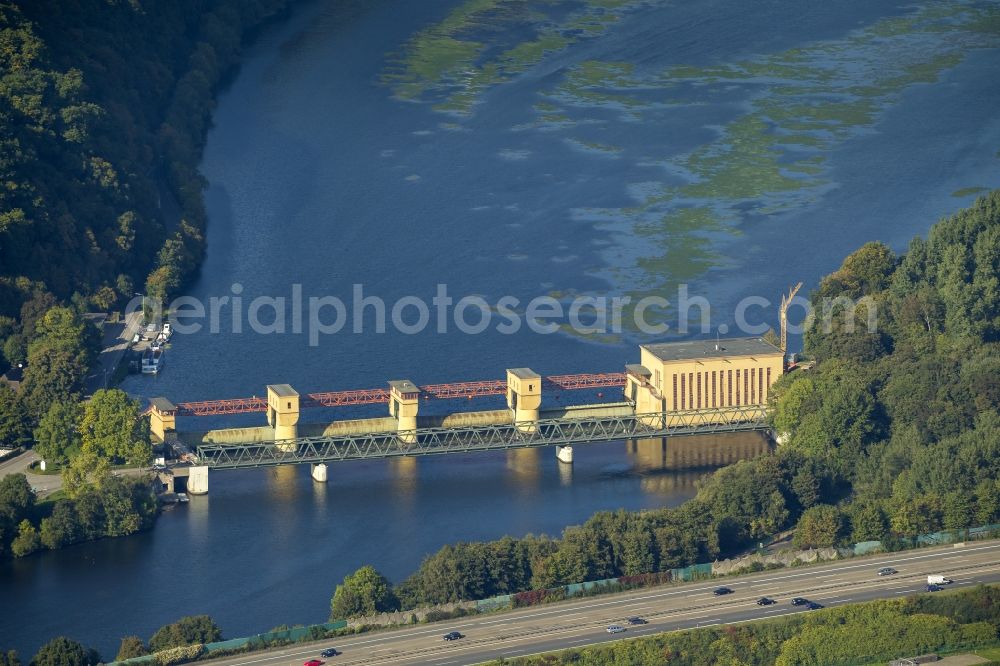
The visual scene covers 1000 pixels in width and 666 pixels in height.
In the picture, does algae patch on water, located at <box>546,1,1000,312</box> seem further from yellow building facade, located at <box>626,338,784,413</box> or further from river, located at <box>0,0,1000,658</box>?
yellow building facade, located at <box>626,338,784,413</box>

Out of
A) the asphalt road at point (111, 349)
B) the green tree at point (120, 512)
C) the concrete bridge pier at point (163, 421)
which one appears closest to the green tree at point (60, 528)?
the green tree at point (120, 512)

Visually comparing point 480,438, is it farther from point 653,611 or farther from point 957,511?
point 957,511

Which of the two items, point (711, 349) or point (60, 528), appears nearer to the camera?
point (60, 528)

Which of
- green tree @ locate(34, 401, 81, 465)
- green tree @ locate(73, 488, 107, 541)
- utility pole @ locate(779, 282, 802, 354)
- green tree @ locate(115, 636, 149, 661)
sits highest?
utility pole @ locate(779, 282, 802, 354)

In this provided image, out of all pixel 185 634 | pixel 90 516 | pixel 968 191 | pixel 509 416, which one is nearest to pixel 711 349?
pixel 509 416

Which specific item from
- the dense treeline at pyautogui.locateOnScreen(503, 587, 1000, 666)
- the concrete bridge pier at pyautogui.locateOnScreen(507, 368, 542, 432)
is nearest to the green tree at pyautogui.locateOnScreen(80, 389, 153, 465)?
the concrete bridge pier at pyautogui.locateOnScreen(507, 368, 542, 432)
